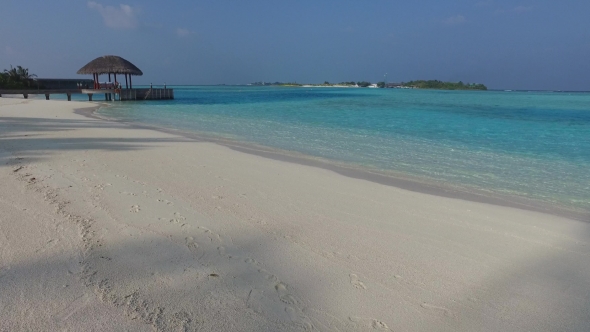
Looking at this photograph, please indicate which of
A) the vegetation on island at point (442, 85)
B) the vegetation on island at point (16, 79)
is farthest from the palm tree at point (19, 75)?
the vegetation on island at point (442, 85)

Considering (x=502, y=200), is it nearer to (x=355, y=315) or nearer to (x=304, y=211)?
(x=304, y=211)

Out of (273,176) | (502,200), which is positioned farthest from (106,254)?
(502,200)

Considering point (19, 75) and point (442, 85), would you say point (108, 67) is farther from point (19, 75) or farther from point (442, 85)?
point (442, 85)

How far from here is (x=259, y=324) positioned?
7.71 ft

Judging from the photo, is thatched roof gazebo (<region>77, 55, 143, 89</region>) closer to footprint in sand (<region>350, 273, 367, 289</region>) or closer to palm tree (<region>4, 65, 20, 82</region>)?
palm tree (<region>4, 65, 20, 82</region>)

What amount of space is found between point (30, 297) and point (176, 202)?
230 centimetres

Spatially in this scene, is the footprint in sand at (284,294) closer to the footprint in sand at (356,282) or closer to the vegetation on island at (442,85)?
the footprint in sand at (356,282)


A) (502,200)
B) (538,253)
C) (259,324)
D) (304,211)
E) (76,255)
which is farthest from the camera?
(502,200)

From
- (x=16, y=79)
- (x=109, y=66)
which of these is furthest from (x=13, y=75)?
(x=109, y=66)

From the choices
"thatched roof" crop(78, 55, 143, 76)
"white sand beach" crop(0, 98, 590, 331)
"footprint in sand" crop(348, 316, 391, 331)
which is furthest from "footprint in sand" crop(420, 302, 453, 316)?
"thatched roof" crop(78, 55, 143, 76)

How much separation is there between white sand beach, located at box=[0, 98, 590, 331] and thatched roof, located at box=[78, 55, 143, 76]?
105 feet

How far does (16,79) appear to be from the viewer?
40812mm

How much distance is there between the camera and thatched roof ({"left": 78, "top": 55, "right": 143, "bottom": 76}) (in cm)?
3372

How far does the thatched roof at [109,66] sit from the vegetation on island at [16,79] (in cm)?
1138
